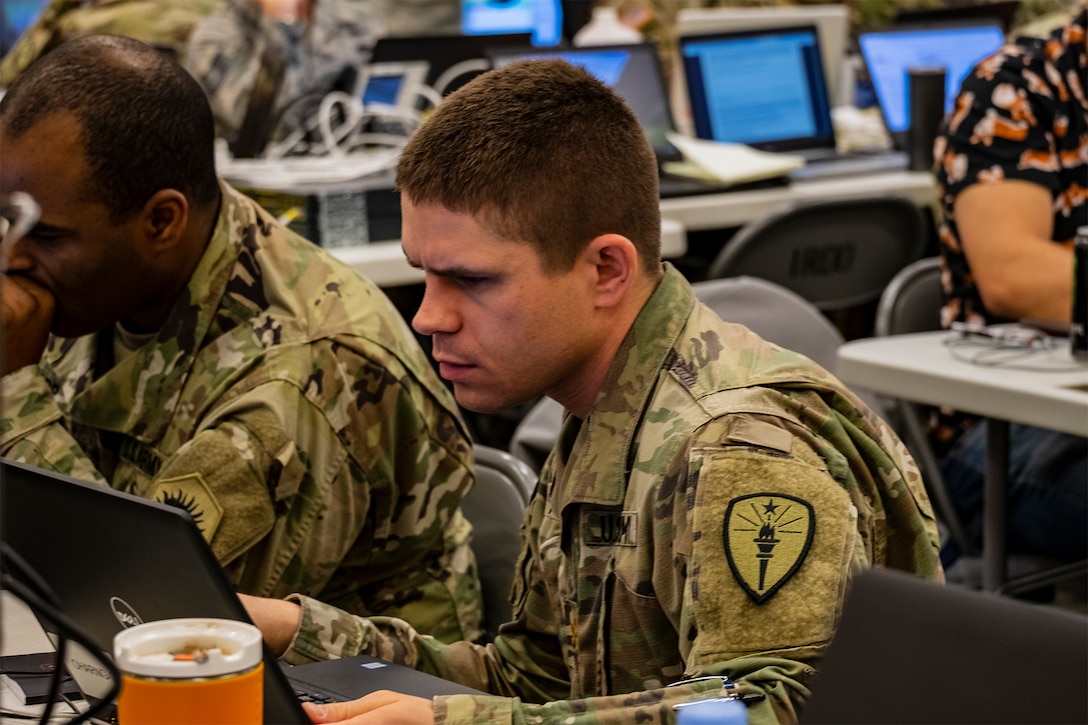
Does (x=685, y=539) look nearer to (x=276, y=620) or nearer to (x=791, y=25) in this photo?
(x=276, y=620)

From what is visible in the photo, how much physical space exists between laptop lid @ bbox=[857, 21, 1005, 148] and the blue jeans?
6.86 ft

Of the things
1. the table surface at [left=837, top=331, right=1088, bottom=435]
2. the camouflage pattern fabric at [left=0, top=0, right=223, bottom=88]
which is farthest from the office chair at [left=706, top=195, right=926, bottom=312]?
the camouflage pattern fabric at [left=0, top=0, right=223, bottom=88]

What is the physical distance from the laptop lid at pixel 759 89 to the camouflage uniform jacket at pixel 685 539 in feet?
9.66

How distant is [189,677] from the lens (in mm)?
820

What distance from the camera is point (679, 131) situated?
4500 millimetres

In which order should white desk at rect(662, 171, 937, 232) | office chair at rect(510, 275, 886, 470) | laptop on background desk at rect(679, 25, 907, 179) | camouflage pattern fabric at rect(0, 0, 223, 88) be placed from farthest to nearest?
1. camouflage pattern fabric at rect(0, 0, 223, 88)
2. laptop on background desk at rect(679, 25, 907, 179)
3. white desk at rect(662, 171, 937, 232)
4. office chair at rect(510, 275, 886, 470)

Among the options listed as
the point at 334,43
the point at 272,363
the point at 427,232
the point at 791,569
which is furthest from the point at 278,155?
the point at 791,569

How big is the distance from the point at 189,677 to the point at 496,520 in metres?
0.91

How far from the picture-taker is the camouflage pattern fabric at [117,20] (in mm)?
4707

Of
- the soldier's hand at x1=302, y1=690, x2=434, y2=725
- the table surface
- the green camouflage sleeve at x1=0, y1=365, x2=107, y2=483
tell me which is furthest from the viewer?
the table surface

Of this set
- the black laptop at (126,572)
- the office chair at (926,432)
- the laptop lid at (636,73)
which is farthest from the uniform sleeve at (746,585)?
the laptop lid at (636,73)

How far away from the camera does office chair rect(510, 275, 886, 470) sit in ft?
6.75

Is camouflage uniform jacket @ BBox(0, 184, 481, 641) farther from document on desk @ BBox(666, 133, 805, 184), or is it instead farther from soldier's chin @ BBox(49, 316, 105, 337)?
document on desk @ BBox(666, 133, 805, 184)

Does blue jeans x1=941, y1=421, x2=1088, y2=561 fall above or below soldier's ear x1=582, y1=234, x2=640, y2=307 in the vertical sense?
below
